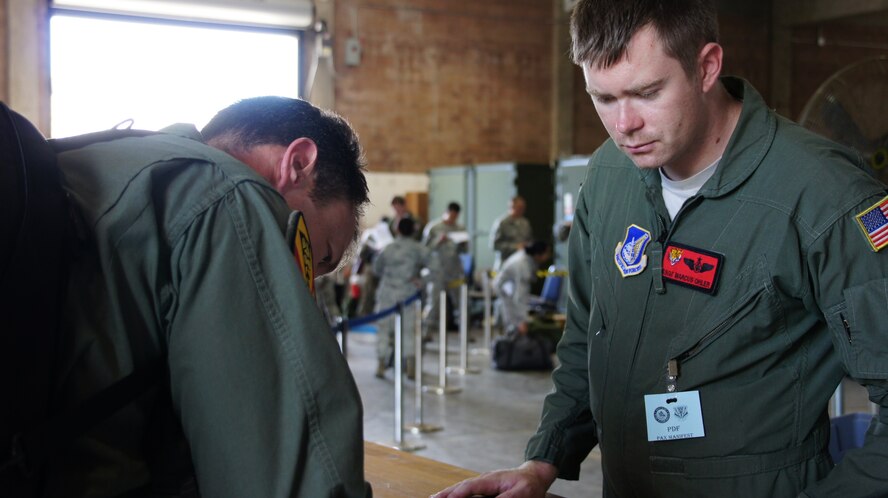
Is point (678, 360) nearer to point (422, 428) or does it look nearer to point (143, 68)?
point (422, 428)

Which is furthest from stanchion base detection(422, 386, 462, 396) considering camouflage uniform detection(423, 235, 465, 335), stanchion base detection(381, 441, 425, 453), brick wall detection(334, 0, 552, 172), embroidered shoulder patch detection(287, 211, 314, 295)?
embroidered shoulder patch detection(287, 211, 314, 295)

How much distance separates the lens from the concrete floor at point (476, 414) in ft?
19.0

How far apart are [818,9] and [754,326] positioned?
16.7 metres

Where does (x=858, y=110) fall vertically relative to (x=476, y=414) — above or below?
above

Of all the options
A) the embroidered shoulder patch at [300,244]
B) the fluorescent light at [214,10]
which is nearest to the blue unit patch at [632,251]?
the embroidered shoulder patch at [300,244]

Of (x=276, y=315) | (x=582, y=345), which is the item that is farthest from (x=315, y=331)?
(x=582, y=345)

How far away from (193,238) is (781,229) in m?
1.03

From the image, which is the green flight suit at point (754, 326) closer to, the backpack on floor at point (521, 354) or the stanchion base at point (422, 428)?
the stanchion base at point (422, 428)

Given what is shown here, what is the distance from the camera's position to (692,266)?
63.3 inches

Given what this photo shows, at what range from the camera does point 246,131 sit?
121 cm

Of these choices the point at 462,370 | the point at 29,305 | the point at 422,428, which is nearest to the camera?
the point at 29,305

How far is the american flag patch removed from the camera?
142cm

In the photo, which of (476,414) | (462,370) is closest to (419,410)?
(476,414)

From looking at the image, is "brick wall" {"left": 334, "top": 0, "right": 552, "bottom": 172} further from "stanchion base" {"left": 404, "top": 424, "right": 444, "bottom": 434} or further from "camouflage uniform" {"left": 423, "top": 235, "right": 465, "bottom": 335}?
"stanchion base" {"left": 404, "top": 424, "right": 444, "bottom": 434}
